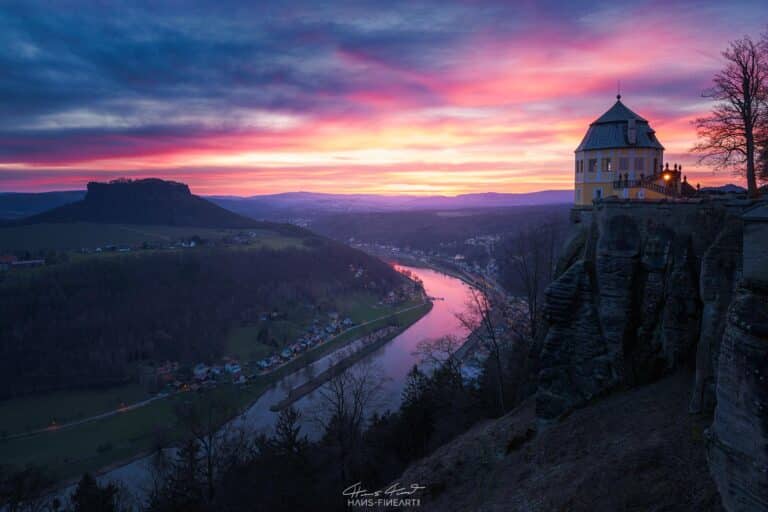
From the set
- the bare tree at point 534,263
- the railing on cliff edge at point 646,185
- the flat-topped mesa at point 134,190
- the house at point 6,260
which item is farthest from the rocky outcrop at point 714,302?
the flat-topped mesa at point 134,190

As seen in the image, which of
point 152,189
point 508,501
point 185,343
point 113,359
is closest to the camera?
point 508,501

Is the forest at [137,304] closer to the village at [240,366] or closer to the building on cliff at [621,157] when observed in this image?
the village at [240,366]

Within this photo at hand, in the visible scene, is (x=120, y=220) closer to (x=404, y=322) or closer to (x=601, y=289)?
(x=404, y=322)

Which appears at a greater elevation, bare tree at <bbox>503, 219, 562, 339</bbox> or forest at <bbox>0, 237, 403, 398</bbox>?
bare tree at <bbox>503, 219, 562, 339</bbox>

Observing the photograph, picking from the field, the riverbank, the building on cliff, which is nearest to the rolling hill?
the field

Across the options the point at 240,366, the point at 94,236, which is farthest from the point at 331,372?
the point at 94,236

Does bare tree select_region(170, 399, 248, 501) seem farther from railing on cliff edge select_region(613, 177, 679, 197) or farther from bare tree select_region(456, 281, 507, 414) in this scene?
railing on cliff edge select_region(613, 177, 679, 197)

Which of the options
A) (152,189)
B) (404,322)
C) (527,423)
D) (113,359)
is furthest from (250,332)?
(152,189)
